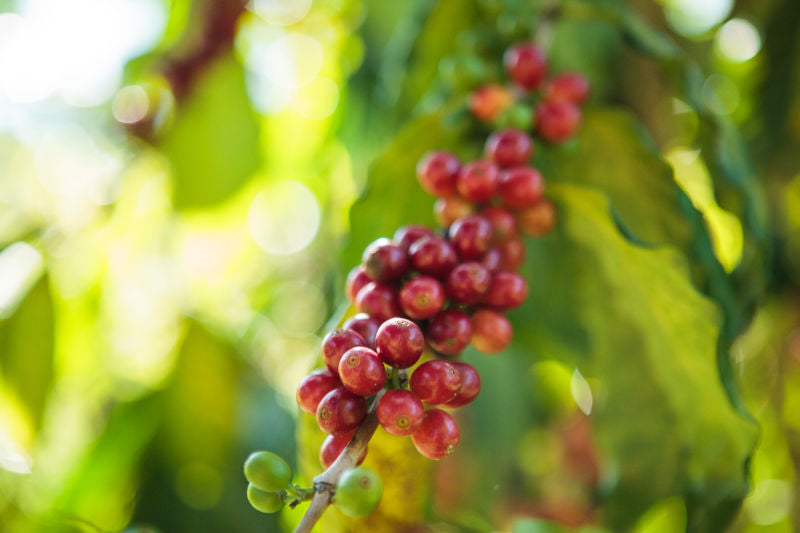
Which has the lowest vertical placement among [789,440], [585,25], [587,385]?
[789,440]

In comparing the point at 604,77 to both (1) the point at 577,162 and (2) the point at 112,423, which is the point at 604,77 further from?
(2) the point at 112,423

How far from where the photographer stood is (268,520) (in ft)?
3.48

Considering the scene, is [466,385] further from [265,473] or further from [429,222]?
[429,222]

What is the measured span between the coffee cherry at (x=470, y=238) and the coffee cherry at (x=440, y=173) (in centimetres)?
9

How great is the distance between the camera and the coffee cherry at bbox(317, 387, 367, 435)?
1.41ft

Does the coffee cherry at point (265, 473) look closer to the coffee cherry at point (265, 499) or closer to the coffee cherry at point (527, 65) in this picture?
the coffee cherry at point (265, 499)

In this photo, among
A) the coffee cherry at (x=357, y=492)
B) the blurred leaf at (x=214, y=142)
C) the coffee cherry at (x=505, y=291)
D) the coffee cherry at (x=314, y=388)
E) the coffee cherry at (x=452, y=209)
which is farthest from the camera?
the blurred leaf at (x=214, y=142)

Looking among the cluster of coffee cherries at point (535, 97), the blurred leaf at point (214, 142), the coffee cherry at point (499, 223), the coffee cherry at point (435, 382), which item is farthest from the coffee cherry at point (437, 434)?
the blurred leaf at point (214, 142)

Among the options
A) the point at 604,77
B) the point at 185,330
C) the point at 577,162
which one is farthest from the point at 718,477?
the point at 185,330

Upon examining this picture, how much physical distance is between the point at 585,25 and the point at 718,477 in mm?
553

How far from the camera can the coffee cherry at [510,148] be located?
673mm

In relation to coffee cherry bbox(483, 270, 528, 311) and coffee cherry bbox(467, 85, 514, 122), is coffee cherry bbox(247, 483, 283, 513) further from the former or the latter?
coffee cherry bbox(467, 85, 514, 122)

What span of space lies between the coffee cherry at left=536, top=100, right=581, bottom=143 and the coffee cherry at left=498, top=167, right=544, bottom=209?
0.09 meters

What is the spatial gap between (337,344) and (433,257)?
4.9 inches
